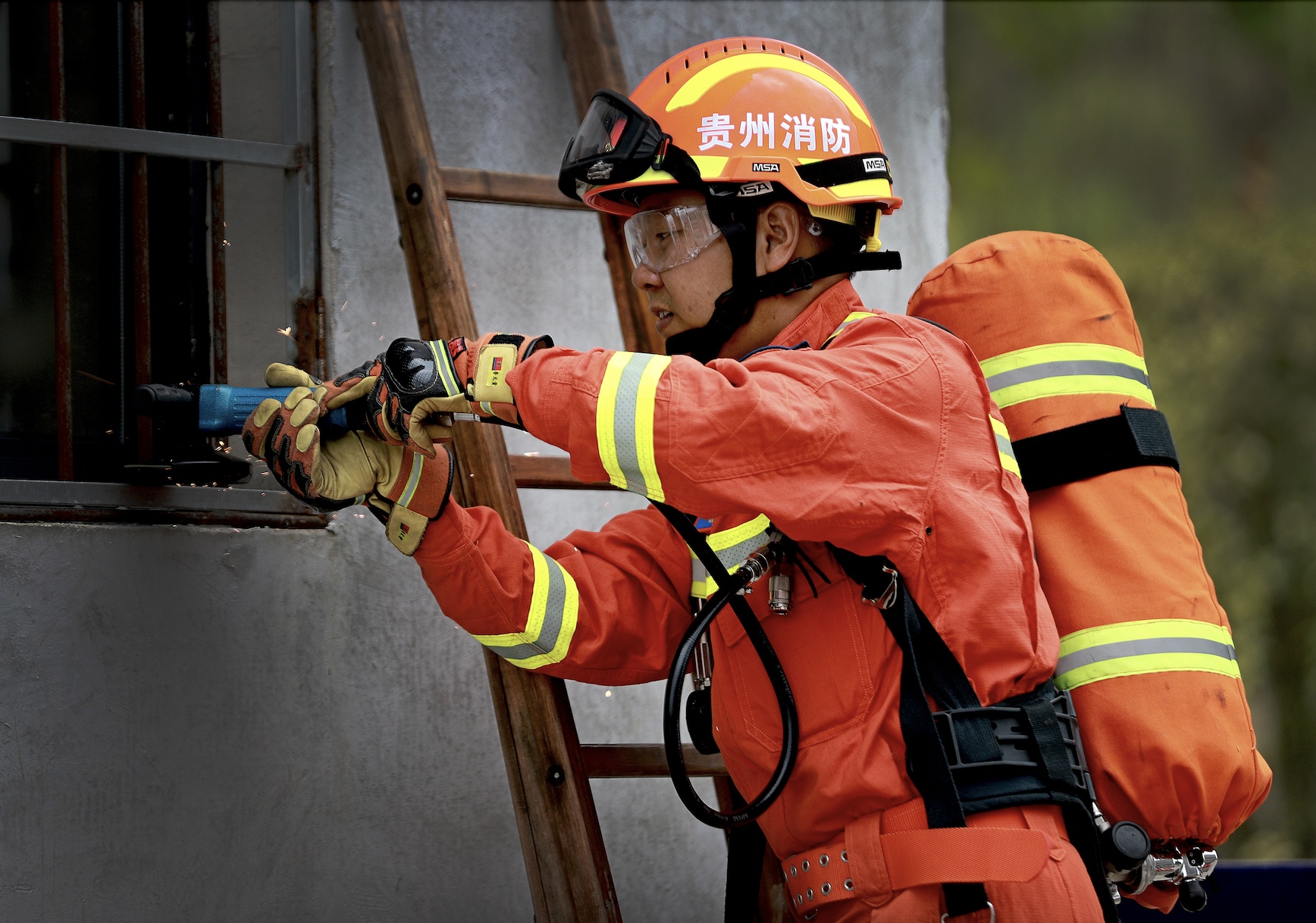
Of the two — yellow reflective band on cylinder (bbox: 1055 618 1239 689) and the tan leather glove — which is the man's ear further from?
yellow reflective band on cylinder (bbox: 1055 618 1239 689)

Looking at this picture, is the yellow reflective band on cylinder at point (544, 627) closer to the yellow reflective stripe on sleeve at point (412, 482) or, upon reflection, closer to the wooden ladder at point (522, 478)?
the wooden ladder at point (522, 478)

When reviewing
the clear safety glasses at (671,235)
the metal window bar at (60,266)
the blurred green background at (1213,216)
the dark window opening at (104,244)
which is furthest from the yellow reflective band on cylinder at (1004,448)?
the blurred green background at (1213,216)

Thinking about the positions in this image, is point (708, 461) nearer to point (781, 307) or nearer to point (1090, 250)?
point (781, 307)

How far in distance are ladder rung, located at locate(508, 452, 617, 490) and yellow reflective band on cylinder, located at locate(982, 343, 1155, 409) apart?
0.93 metres

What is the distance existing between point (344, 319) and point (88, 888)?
4.41 ft

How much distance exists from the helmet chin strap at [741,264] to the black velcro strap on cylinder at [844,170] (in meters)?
0.12

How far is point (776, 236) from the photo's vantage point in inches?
105

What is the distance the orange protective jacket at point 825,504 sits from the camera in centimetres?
212

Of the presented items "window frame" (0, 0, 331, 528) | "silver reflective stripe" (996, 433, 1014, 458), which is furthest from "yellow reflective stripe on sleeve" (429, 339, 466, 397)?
"silver reflective stripe" (996, 433, 1014, 458)

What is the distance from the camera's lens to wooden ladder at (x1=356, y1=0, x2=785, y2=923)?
2.61 metres

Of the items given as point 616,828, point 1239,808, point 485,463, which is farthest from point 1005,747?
point 616,828

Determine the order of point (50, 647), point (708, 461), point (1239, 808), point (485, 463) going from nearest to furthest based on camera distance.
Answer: point (708, 461) < point (1239, 808) < point (50, 647) < point (485, 463)

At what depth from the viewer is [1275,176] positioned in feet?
55.7

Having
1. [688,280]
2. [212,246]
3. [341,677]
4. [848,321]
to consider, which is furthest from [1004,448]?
[212,246]
